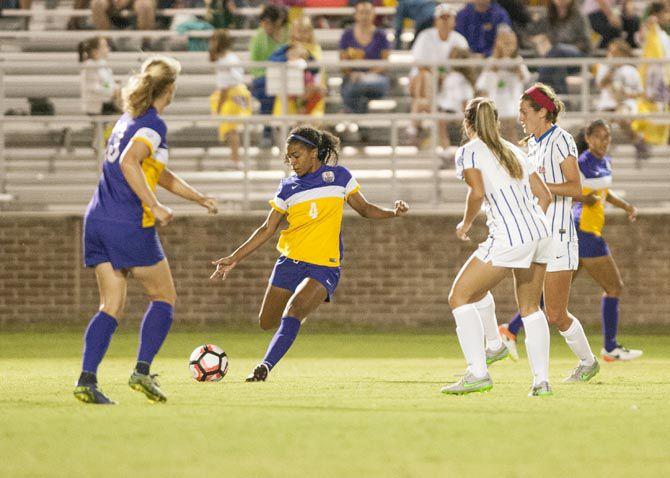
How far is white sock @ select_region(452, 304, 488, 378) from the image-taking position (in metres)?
9.45

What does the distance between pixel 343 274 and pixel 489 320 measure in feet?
20.0

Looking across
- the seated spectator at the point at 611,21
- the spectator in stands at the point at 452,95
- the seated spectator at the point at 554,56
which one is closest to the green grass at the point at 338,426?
the spectator in stands at the point at 452,95

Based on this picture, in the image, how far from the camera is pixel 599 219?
42.7 feet

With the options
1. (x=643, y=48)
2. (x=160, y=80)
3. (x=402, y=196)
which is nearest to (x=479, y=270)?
(x=160, y=80)

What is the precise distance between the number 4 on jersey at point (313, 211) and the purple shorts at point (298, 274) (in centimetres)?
37

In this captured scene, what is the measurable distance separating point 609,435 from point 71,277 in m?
11.0

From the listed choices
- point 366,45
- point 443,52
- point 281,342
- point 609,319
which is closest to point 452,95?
point 443,52

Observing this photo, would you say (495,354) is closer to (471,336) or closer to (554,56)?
(471,336)

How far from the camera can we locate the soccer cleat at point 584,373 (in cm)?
1084

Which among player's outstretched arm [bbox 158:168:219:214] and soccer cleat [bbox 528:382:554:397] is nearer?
player's outstretched arm [bbox 158:168:219:214]

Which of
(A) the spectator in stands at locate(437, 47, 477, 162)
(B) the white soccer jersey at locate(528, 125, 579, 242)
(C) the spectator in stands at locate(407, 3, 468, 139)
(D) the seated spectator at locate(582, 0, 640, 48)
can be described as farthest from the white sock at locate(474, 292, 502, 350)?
(D) the seated spectator at locate(582, 0, 640, 48)

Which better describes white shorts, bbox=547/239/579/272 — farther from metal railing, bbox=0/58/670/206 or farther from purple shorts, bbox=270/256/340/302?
metal railing, bbox=0/58/670/206

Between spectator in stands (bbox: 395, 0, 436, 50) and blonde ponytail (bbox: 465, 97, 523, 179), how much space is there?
9955mm

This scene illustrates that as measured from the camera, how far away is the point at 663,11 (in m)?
19.6
